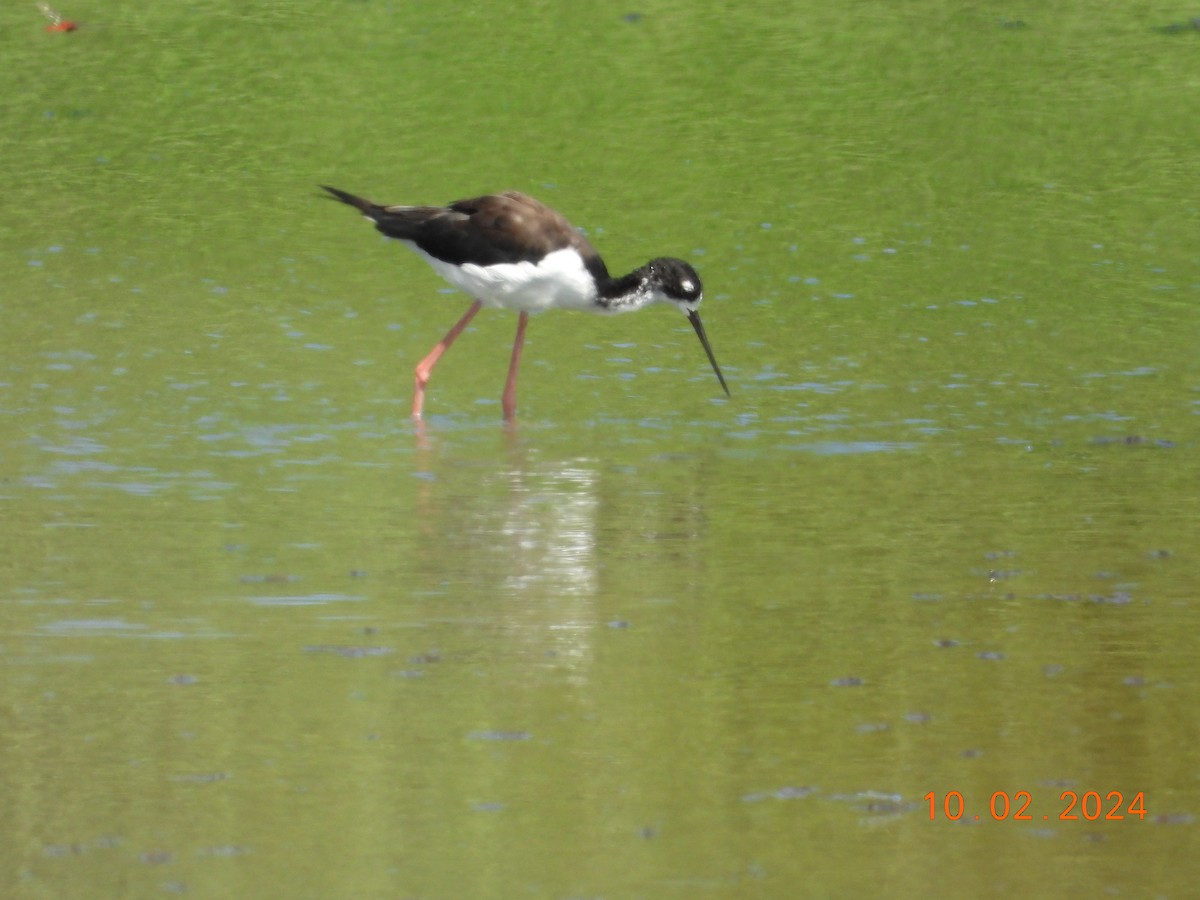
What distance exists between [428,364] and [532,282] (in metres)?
0.80

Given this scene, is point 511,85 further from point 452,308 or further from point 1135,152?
point 452,308

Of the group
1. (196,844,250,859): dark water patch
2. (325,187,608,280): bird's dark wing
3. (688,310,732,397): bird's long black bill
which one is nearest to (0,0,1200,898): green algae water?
(196,844,250,859): dark water patch

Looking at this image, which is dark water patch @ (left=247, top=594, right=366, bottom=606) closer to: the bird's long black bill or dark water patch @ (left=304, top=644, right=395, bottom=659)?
dark water patch @ (left=304, top=644, right=395, bottom=659)

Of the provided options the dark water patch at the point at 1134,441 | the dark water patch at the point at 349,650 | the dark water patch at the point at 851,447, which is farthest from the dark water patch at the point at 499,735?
the dark water patch at the point at 1134,441

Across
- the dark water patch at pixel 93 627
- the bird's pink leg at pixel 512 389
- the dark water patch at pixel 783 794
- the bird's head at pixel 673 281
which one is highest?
the dark water patch at pixel 783 794

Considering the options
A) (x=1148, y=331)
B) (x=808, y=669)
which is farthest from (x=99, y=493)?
(x=1148, y=331)

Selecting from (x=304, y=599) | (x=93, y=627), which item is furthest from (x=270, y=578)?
(x=93, y=627)

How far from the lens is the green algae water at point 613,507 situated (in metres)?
5.93

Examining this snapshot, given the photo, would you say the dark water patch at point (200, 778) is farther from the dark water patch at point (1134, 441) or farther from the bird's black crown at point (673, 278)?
the bird's black crown at point (673, 278)

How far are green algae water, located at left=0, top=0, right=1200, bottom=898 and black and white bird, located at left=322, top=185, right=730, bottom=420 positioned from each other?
0.52 metres

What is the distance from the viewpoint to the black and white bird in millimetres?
12938

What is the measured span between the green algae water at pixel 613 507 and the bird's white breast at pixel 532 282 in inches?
23.2

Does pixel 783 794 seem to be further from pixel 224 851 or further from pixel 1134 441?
pixel 1134 441

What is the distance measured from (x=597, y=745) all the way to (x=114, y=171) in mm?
15861
